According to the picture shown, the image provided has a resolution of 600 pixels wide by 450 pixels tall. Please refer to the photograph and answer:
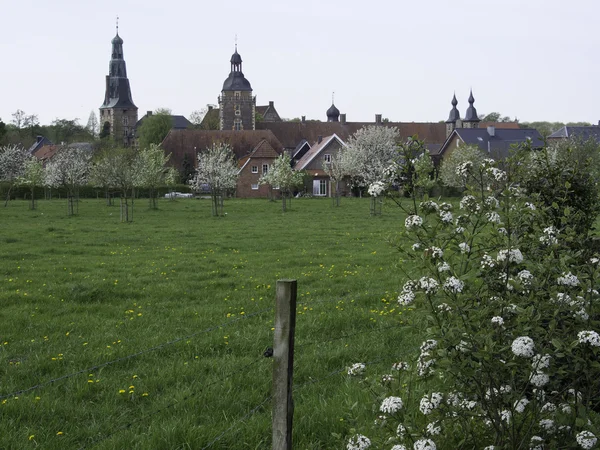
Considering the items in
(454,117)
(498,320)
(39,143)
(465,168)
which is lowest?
(498,320)

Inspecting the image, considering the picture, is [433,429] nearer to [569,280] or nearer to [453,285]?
[453,285]

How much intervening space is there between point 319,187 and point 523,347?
7113cm

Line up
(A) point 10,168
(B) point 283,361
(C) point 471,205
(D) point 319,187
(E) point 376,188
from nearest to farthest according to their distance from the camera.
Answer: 1. (B) point 283,361
2. (E) point 376,188
3. (C) point 471,205
4. (A) point 10,168
5. (D) point 319,187

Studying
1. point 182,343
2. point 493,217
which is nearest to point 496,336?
point 493,217

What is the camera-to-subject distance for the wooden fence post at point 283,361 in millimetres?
3900

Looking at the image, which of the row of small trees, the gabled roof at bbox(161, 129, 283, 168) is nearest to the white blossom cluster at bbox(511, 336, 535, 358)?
the row of small trees

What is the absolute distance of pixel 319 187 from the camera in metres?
74.4

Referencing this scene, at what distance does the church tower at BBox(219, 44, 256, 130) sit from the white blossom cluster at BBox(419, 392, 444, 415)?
101957 mm

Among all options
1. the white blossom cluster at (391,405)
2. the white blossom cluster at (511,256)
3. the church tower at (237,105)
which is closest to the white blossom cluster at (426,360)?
the white blossom cluster at (391,405)

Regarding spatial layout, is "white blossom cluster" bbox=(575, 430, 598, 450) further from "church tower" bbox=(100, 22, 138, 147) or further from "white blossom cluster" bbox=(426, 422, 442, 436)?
"church tower" bbox=(100, 22, 138, 147)

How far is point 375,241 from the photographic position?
833 inches

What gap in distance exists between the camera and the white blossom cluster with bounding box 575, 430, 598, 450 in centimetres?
351

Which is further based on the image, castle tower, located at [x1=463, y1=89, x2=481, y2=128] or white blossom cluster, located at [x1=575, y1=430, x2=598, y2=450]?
castle tower, located at [x1=463, y1=89, x2=481, y2=128]

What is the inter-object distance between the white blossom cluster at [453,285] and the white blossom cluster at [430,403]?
0.65 m
